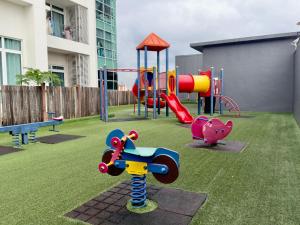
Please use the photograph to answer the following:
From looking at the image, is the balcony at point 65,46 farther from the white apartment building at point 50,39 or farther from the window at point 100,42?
the window at point 100,42

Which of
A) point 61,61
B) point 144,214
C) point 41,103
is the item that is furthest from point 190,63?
point 144,214

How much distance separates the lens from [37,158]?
18.5ft

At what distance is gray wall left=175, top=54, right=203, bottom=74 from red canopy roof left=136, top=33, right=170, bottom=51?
1571 cm

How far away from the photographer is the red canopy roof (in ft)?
44.8

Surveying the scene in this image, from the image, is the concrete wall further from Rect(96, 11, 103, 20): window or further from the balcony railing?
Rect(96, 11, 103, 20): window

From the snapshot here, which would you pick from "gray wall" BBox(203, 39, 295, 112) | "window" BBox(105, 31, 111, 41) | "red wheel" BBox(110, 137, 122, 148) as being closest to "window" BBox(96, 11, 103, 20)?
"window" BBox(105, 31, 111, 41)

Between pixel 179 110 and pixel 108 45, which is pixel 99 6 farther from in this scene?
pixel 179 110

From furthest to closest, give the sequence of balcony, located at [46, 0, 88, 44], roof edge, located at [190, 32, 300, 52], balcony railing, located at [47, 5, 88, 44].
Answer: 1. balcony railing, located at [47, 5, 88, 44]
2. balcony, located at [46, 0, 88, 44]
3. roof edge, located at [190, 32, 300, 52]

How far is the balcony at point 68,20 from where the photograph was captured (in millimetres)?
17109

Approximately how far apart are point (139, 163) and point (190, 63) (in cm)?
2763

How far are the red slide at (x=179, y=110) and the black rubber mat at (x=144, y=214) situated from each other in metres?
7.72

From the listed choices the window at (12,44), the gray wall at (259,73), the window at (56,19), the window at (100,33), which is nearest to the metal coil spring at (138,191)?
the window at (12,44)

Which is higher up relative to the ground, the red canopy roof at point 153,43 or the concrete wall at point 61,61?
the red canopy roof at point 153,43

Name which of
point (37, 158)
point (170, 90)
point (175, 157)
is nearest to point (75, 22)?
point (170, 90)
